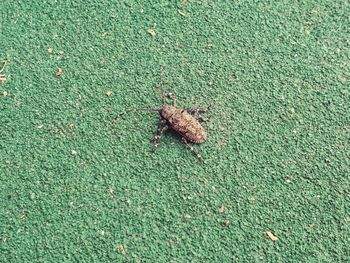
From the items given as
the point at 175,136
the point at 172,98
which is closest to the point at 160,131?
the point at 175,136

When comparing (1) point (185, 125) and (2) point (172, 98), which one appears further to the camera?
(2) point (172, 98)

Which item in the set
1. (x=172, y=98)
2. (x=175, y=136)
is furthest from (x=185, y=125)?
(x=172, y=98)

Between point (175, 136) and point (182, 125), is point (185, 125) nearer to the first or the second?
point (182, 125)

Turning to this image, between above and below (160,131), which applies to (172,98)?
above

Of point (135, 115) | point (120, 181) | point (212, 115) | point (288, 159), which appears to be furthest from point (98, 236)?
point (288, 159)

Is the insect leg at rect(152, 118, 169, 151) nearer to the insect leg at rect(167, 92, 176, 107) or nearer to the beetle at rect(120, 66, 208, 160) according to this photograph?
the beetle at rect(120, 66, 208, 160)

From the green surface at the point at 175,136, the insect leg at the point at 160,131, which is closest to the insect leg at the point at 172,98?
the green surface at the point at 175,136

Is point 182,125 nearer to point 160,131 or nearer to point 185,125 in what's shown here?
point 185,125
